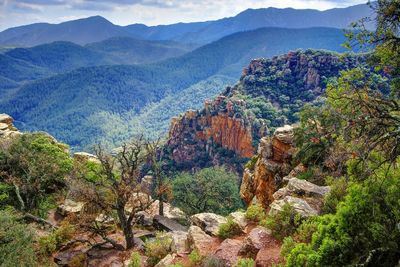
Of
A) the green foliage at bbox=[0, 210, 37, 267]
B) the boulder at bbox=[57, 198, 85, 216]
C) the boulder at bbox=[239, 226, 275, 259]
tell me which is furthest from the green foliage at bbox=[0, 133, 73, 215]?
the boulder at bbox=[239, 226, 275, 259]

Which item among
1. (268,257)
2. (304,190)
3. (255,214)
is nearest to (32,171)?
(255,214)

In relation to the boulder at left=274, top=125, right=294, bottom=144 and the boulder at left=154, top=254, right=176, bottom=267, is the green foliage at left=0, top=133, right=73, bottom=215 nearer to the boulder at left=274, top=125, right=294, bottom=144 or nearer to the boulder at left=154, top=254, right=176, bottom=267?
the boulder at left=154, top=254, right=176, bottom=267

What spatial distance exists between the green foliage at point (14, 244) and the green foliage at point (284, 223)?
473 inches

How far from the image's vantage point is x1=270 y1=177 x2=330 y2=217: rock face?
55.9ft

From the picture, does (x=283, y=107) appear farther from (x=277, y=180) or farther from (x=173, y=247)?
(x=173, y=247)

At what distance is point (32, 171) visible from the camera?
3108 cm

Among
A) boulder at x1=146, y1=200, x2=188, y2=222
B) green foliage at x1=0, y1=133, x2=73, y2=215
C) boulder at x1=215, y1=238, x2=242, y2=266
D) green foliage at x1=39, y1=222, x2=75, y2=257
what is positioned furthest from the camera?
boulder at x1=146, y1=200, x2=188, y2=222

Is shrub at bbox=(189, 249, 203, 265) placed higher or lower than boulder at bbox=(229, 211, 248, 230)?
higher

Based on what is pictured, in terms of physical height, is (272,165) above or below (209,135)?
above

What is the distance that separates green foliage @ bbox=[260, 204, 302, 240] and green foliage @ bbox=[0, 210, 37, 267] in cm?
1202

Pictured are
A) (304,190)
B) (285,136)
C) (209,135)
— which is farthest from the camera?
(209,135)

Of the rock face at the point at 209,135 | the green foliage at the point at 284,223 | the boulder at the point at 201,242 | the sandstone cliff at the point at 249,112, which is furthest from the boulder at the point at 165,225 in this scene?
the rock face at the point at 209,135

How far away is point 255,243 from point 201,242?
3.87 m

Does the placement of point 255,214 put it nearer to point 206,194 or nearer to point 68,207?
point 68,207
